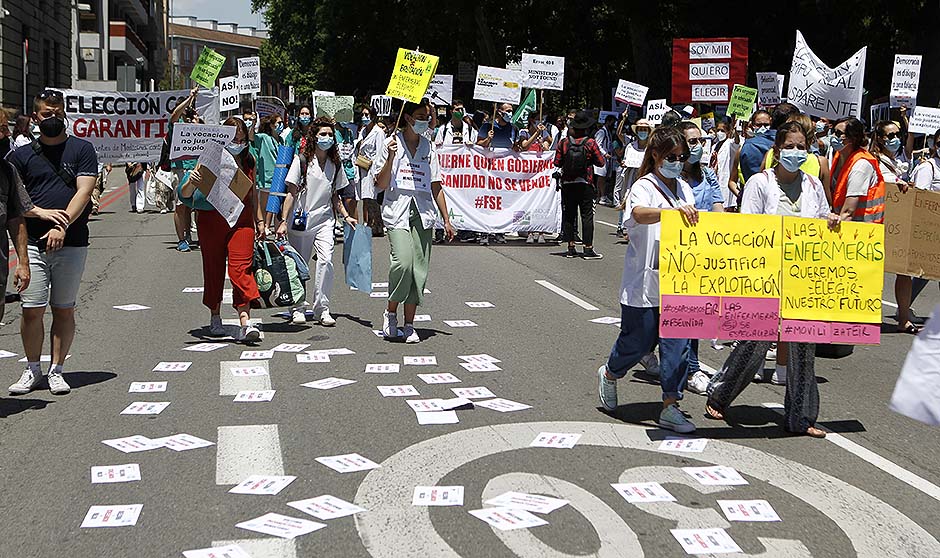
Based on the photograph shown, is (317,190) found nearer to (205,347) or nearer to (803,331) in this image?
(205,347)

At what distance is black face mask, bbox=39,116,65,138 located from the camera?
7402 mm

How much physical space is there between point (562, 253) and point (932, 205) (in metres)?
7.06

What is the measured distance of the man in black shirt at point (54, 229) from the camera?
24.1ft

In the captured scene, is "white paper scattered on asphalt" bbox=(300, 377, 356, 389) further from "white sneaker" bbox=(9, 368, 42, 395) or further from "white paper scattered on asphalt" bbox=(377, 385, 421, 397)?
"white sneaker" bbox=(9, 368, 42, 395)

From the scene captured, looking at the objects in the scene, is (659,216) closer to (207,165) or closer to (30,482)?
(30,482)

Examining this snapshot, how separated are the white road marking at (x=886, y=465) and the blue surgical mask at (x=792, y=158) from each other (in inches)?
62.1

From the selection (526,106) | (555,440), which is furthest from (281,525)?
(526,106)

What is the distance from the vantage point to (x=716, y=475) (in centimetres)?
579

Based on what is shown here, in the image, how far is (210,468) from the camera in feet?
19.2

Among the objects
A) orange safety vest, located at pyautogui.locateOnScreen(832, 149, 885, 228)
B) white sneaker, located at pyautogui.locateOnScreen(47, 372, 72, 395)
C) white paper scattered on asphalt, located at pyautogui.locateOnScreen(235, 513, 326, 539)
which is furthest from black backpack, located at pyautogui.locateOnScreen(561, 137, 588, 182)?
white paper scattered on asphalt, located at pyautogui.locateOnScreen(235, 513, 326, 539)

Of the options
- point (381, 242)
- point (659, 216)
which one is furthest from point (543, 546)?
point (381, 242)

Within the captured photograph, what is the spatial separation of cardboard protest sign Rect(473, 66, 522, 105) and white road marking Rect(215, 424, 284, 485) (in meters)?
18.0

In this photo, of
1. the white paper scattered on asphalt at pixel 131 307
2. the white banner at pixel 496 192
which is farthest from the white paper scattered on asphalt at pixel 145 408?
the white banner at pixel 496 192

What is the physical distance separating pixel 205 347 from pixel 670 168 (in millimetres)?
4338
